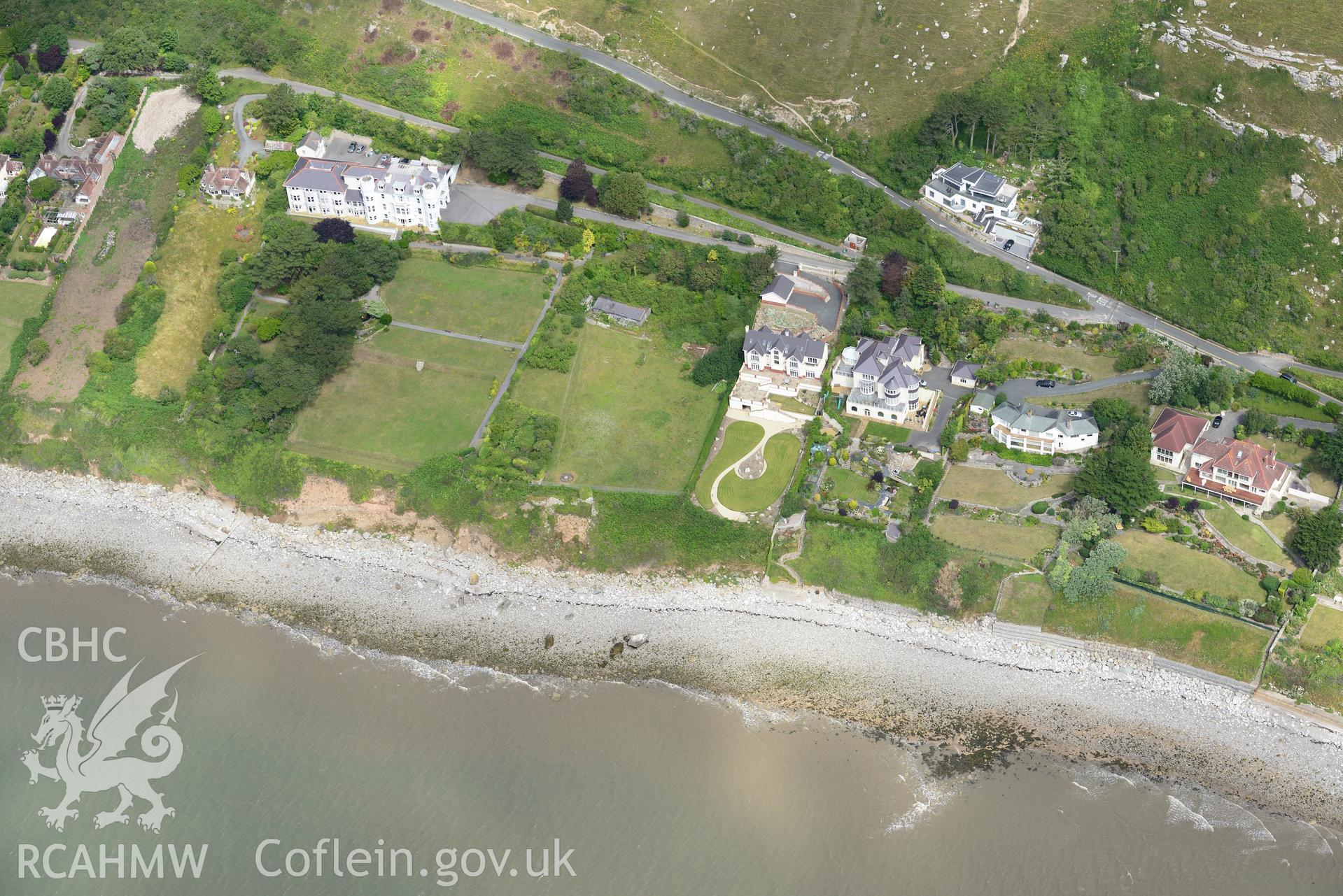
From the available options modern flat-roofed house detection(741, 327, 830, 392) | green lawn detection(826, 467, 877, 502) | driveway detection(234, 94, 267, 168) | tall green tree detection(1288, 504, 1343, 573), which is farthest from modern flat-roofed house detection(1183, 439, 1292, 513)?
driveway detection(234, 94, 267, 168)

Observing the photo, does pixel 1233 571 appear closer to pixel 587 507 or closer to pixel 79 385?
pixel 587 507

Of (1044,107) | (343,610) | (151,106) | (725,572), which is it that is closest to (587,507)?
(725,572)

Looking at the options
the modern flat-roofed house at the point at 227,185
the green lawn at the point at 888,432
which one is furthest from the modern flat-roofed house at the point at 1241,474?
the modern flat-roofed house at the point at 227,185

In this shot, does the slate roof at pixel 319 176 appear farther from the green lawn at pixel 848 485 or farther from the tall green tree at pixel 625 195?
the green lawn at pixel 848 485

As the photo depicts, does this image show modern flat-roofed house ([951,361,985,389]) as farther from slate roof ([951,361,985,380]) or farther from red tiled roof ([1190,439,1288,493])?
red tiled roof ([1190,439,1288,493])

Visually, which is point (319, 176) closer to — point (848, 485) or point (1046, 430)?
point (848, 485)

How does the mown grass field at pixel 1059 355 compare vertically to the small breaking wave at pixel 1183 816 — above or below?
above
